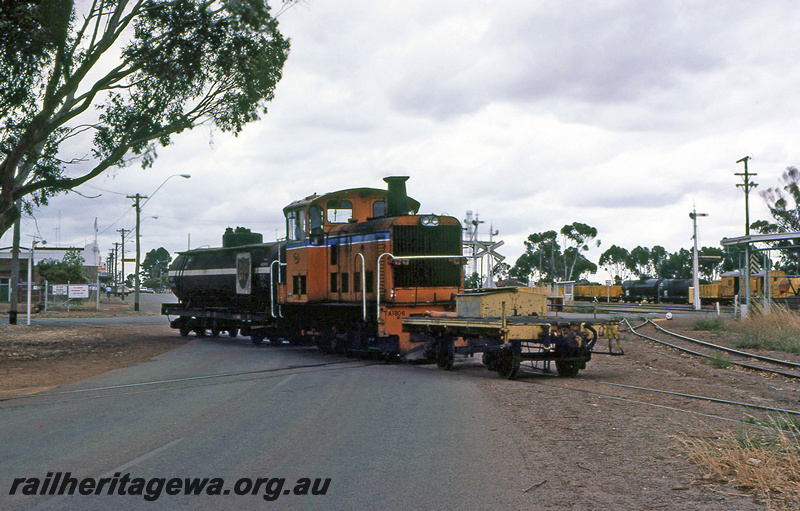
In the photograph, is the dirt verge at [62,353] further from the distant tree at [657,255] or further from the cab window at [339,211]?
the distant tree at [657,255]

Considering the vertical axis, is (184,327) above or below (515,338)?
below

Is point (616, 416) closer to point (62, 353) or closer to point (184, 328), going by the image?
point (62, 353)

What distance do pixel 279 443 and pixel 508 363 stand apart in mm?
6001

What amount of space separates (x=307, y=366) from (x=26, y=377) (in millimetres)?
5874

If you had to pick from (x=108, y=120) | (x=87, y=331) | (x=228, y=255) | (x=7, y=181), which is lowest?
(x=87, y=331)

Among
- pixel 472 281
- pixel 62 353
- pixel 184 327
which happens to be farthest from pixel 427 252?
pixel 184 327

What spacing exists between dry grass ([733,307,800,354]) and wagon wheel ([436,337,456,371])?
9.88 meters

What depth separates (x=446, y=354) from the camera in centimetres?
1362

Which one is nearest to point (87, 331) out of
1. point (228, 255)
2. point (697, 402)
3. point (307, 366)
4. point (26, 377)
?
point (228, 255)

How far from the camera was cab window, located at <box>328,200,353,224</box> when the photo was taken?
54.9 feet

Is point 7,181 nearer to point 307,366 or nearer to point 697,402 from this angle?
point 307,366

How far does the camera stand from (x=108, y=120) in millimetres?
19656

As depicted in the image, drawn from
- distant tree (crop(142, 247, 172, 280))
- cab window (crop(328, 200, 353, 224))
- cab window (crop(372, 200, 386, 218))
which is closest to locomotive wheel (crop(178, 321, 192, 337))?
cab window (crop(328, 200, 353, 224))

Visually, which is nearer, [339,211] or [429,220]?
[429,220]
